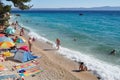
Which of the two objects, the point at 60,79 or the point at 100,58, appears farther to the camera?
the point at 100,58

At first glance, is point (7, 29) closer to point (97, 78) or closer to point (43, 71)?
point (43, 71)

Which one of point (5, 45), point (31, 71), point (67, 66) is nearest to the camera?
point (31, 71)

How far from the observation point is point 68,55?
1898cm

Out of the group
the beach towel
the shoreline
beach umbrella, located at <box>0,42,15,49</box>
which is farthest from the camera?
beach umbrella, located at <box>0,42,15,49</box>

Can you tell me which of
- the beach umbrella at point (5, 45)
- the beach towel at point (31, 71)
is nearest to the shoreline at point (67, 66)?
the beach towel at point (31, 71)

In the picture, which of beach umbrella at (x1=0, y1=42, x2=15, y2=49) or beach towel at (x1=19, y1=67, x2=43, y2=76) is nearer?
beach towel at (x1=19, y1=67, x2=43, y2=76)

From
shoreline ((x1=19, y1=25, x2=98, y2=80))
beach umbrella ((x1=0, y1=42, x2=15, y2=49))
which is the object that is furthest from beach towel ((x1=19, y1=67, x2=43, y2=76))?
beach umbrella ((x1=0, y1=42, x2=15, y2=49))

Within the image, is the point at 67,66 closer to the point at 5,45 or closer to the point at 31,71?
the point at 31,71

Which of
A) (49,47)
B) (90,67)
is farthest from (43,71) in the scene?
(49,47)

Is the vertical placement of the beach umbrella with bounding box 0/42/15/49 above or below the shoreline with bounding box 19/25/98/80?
Answer: above

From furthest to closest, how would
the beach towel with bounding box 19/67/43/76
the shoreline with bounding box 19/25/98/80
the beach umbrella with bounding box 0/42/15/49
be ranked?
the beach umbrella with bounding box 0/42/15/49
the shoreline with bounding box 19/25/98/80
the beach towel with bounding box 19/67/43/76

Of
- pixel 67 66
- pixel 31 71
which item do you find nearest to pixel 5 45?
pixel 31 71

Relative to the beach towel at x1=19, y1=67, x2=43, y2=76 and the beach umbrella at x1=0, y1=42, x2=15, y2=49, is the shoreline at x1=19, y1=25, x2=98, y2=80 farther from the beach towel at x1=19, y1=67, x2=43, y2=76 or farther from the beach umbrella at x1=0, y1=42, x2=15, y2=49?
the beach umbrella at x1=0, y1=42, x2=15, y2=49

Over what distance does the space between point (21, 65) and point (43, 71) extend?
1867 millimetres
